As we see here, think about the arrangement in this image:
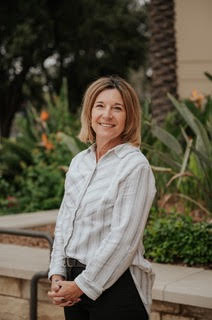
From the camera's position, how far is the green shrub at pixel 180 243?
14.6ft

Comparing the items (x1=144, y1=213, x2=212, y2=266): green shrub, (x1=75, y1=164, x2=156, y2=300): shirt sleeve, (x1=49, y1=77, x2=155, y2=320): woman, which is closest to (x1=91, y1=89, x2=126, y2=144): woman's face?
(x1=49, y1=77, x2=155, y2=320): woman

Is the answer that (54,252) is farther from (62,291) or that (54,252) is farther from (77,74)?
(77,74)

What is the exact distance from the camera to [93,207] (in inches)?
99.0

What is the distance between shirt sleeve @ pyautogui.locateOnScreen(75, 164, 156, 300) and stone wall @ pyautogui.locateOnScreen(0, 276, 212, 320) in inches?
47.8

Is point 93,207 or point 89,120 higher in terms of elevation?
point 89,120

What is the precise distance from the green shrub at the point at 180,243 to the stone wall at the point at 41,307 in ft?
2.69

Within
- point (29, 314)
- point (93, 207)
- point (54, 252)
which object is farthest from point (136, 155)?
point (29, 314)

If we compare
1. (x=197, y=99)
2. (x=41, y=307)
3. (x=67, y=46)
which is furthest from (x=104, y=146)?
(x=67, y=46)

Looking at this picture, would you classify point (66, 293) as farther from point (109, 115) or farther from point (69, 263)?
point (109, 115)

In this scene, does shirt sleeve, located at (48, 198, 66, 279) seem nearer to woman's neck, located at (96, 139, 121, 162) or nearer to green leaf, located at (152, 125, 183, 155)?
woman's neck, located at (96, 139, 121, 162)

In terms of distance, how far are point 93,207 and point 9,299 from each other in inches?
81.8

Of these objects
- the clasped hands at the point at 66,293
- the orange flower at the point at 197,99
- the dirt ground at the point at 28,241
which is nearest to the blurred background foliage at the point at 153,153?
the orange flower at the point at 197,99

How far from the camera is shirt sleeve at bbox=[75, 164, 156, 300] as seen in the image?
2436 mm

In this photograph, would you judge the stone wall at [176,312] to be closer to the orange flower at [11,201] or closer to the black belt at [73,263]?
the black belt at [73,263]
